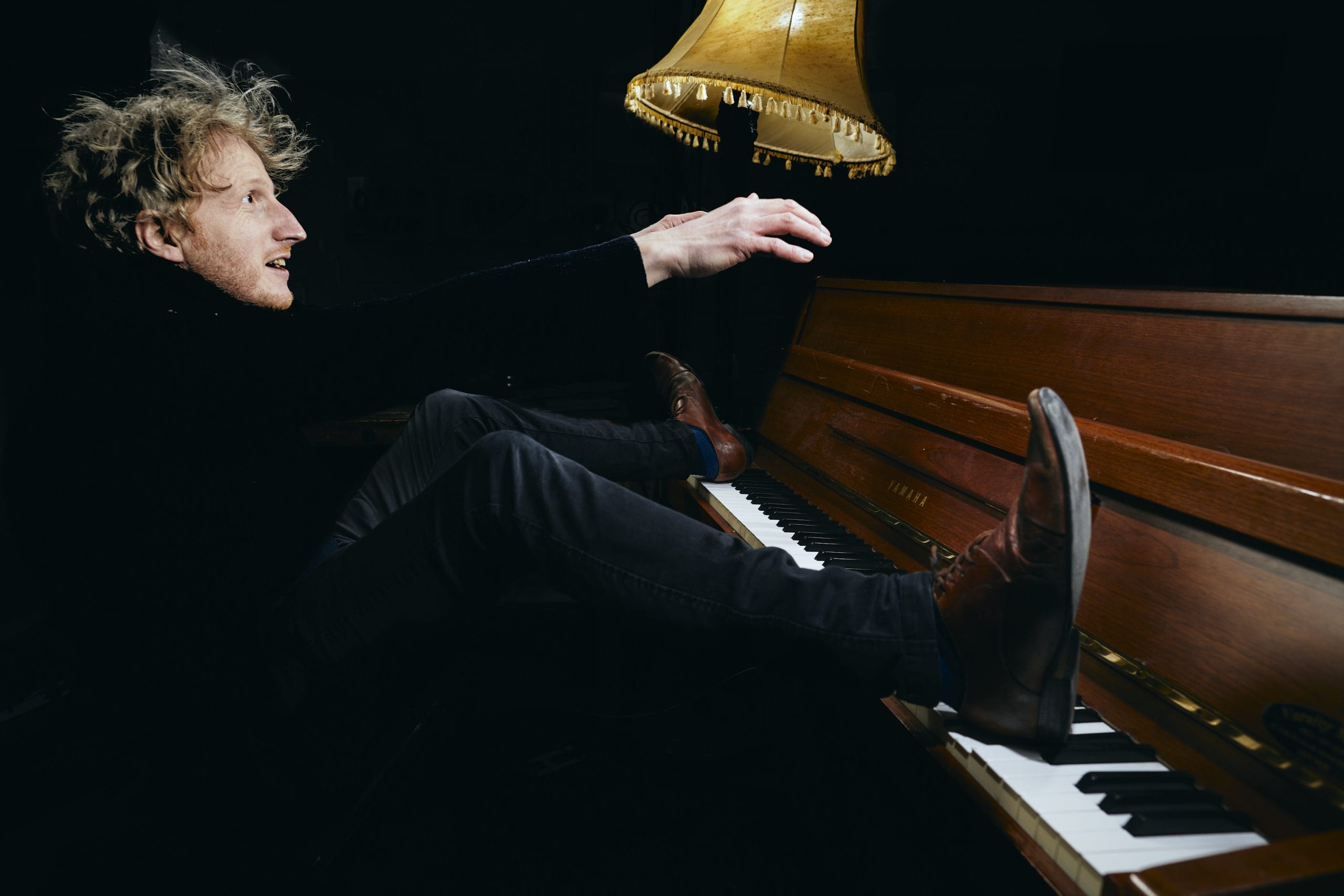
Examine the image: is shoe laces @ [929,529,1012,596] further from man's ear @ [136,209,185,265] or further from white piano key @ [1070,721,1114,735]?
man's ear @ [136,209,185,265]

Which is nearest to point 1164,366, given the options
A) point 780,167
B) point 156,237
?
point 156,237

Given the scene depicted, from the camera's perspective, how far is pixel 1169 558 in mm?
879

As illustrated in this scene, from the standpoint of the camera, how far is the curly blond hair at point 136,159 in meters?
1.16

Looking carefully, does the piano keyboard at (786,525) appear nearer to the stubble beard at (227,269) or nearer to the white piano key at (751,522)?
the white piano key at (751,522)

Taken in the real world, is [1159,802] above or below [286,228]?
below

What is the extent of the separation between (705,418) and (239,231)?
107cm

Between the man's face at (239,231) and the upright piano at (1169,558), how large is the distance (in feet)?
3.24

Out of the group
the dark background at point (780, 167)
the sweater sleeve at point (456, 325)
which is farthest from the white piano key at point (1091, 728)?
the dark background at point (780, 167)

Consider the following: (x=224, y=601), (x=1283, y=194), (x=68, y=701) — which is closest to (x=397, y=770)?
(x=224, y=601)

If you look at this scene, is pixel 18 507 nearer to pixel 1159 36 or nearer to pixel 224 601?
pixel 224 601

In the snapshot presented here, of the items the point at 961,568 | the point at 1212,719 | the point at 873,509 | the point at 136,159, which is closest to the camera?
the point at 1212,719

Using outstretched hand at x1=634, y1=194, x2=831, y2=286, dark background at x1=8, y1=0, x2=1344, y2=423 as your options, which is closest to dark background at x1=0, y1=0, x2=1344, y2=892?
dark background at x1=8, y1=0, x2=1344, y2=423

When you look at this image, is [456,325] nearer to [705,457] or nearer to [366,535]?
[366,535]

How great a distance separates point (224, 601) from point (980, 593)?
3.27 ft
